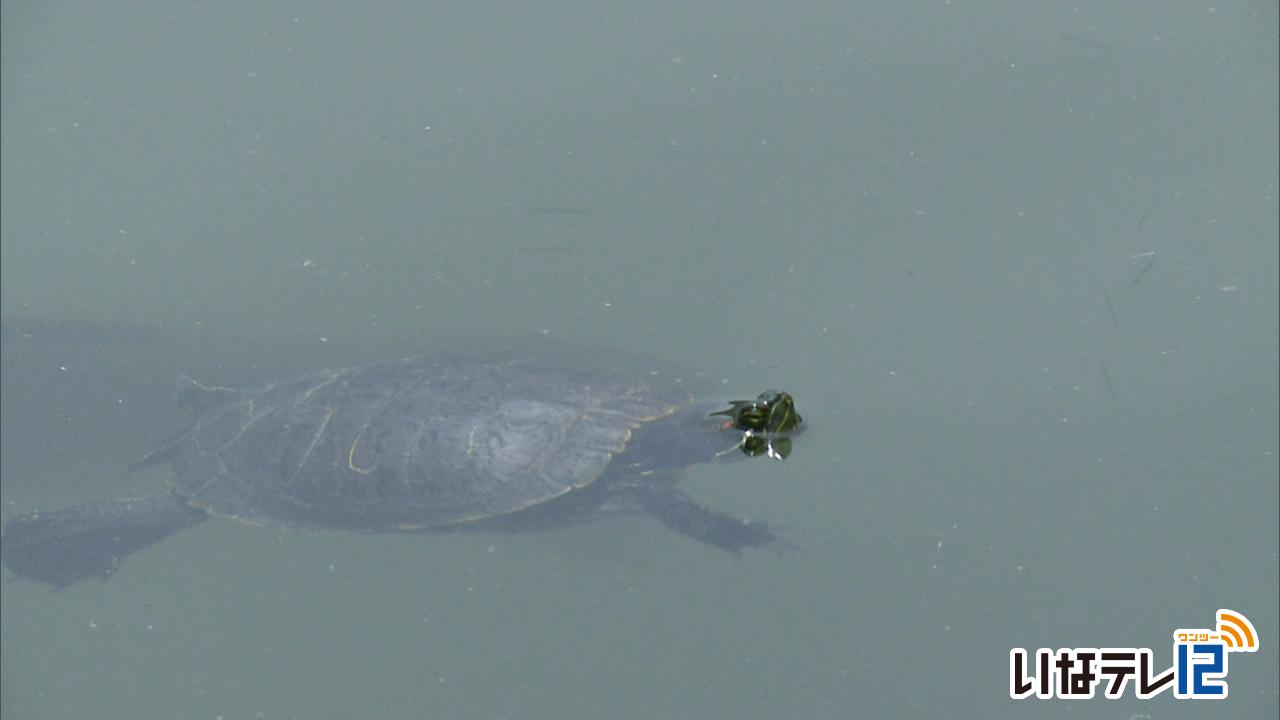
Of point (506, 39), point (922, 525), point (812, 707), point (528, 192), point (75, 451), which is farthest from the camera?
point (506, 39)

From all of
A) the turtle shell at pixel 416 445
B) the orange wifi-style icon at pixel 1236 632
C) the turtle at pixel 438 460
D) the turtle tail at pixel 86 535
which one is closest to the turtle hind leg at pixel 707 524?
the turtle at pixel 438 460

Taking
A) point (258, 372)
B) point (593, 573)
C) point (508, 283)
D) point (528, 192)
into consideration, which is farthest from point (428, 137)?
point (593, 573)

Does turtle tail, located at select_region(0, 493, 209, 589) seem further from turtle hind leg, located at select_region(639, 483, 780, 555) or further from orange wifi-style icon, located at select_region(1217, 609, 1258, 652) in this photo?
orange wifi-style icon, located at select_region(1217, 609, 1258, 652)

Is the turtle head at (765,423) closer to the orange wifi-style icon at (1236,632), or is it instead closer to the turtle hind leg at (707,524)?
the turtle hind leg at (707,524)

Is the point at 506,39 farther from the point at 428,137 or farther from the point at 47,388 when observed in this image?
the point at 47,388

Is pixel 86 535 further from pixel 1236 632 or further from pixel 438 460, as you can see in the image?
pixel 1236 632

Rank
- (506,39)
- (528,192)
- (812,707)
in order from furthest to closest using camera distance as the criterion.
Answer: (506,39) → (528,192) → (812,707)

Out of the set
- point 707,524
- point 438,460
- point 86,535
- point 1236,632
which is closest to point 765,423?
point 707,524
